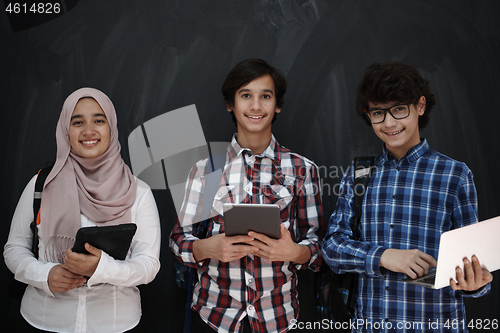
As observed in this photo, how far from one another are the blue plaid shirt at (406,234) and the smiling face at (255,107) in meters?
0.56

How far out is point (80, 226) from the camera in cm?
175

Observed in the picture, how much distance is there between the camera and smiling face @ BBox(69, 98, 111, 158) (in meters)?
1.82

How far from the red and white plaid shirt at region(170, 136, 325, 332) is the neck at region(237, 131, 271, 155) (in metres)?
0.04

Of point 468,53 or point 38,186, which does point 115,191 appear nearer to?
point 38,186

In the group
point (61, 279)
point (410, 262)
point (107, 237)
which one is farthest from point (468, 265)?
point (61, 279)

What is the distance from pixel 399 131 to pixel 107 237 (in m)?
1.24

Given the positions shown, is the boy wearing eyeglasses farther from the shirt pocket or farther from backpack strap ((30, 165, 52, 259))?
backpack strap ((30, 165, 52, 259))

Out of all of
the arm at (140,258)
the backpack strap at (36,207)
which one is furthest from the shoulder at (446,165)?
the backpack strap at (36,207)

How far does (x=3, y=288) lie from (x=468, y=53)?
3.09 m

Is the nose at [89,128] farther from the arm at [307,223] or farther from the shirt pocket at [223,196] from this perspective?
the arm at [307,223]

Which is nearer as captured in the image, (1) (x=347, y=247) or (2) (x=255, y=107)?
(1) (x=347, y=247)

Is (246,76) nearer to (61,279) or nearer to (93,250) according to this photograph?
(93,250)

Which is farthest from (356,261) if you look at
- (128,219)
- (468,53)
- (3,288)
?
(3,288)

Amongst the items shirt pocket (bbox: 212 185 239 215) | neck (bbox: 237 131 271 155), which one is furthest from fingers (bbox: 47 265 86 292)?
neck (bbox: 237 131 271 155)
